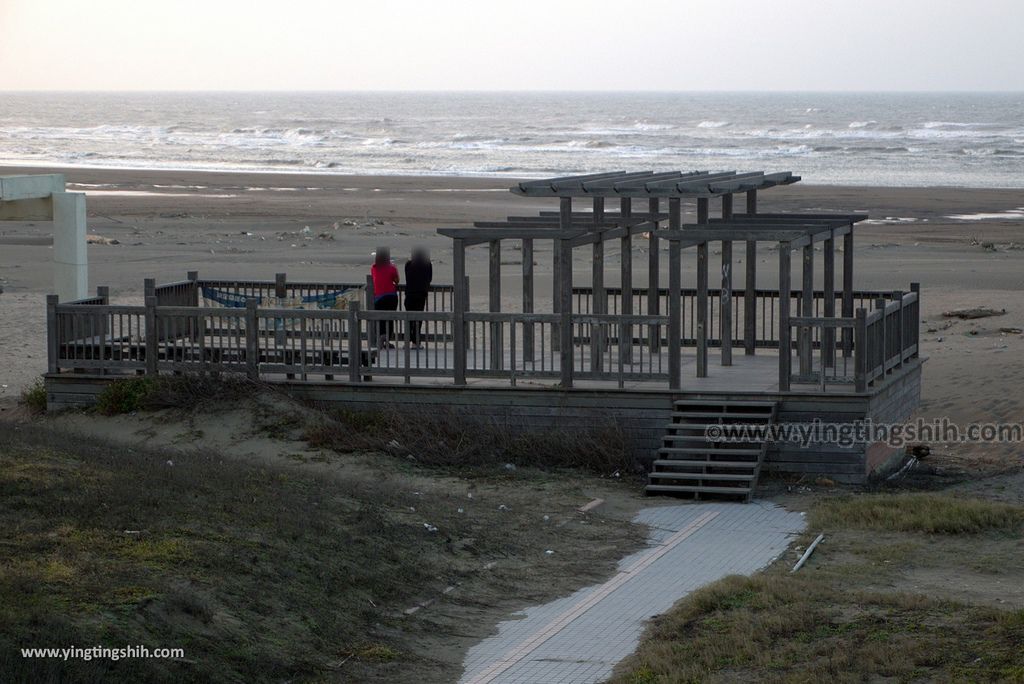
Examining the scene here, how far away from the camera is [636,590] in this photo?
11750 mm

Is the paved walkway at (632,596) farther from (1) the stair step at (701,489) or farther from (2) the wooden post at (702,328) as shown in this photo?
(2) the wooden post at (702,328)

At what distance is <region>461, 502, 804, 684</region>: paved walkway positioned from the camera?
975 centimetres

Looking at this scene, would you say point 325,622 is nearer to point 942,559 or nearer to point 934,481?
point 942,559

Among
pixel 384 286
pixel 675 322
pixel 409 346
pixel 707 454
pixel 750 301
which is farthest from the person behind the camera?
pixel 384 286

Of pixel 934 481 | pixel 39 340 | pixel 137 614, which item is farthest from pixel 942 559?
pixel 39 340

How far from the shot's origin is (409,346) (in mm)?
17547

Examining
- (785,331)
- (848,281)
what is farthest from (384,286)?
(848,281)

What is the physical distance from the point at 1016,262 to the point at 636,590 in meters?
29.2

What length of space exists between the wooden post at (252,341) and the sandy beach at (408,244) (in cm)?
486

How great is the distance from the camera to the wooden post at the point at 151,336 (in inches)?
705

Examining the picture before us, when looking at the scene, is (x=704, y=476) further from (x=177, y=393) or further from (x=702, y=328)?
(x=177, y=393)

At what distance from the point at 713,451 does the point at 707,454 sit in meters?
0.08

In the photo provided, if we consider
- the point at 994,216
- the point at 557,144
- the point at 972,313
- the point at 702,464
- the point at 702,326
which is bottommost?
the point at 702,464

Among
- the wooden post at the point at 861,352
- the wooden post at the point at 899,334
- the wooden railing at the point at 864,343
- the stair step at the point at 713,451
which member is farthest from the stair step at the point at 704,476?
the wooden post at the point at 899,334
